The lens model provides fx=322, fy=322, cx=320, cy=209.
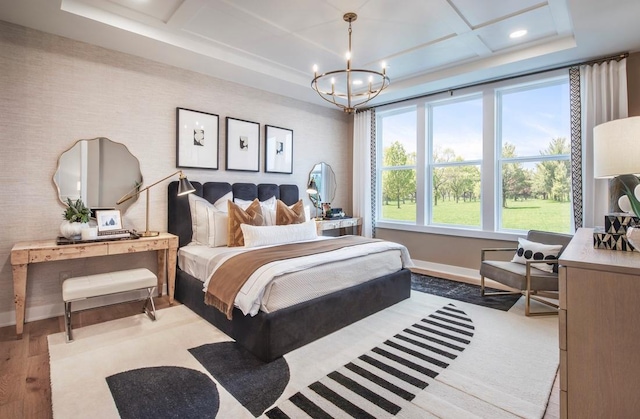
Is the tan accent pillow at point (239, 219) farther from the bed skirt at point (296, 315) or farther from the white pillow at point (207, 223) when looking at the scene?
the bed skirt at point (296, 315)

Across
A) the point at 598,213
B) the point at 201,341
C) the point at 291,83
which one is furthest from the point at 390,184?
the point at 201,341

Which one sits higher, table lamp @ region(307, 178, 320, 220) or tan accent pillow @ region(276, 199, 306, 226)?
table lamp @ region(307, 178, 320, 220)

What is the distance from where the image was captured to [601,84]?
3549 millimetres

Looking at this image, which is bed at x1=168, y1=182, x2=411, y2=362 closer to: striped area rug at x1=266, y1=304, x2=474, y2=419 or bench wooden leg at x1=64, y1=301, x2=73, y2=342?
striped area rug at x1=266, y1=304, x2=474, y2=419

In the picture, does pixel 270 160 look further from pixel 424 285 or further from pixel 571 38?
pixel 571 38

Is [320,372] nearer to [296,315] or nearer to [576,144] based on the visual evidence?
[296,315]

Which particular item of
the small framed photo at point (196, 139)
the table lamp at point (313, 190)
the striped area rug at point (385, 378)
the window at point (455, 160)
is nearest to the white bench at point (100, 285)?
the small framed photo at point (196, 139)

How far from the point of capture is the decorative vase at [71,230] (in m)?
2.97

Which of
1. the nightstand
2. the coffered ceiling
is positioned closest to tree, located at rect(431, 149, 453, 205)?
the coffered ceiling

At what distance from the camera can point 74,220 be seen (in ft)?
9.98

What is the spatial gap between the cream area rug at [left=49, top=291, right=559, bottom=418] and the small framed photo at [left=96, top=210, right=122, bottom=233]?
36.2 inches

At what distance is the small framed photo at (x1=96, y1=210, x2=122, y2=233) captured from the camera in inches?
127

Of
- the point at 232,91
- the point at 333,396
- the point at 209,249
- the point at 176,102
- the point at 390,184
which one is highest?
the point at 232,91

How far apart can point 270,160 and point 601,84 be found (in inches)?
163
